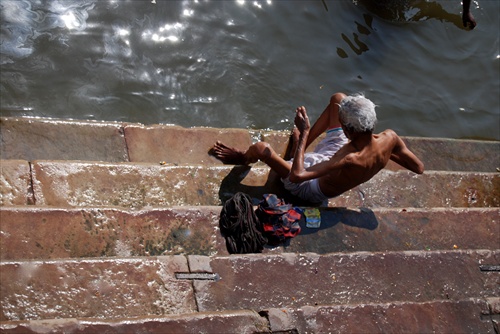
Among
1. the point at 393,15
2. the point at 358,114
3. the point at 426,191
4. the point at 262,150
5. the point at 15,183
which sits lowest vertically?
the point at 15,183

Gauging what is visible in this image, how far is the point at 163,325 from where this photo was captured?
357 cm

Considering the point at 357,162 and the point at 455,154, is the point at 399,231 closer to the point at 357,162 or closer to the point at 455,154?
the point at 357,162

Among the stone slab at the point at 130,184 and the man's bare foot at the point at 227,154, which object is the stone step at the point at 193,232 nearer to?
the stone slab at the point at 130,184

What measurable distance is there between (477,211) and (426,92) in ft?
13.5

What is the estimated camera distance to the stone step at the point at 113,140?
5.64m

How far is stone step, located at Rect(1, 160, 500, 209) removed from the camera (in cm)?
490

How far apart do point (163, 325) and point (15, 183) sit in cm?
202

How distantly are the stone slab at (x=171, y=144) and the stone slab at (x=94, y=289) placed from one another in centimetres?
200

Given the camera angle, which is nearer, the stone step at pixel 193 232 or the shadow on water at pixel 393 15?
the stone step at pixel 193 232

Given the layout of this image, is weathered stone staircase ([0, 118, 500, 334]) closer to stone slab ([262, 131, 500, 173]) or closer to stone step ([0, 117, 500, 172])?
stone step ([0, 117, 500, 172])

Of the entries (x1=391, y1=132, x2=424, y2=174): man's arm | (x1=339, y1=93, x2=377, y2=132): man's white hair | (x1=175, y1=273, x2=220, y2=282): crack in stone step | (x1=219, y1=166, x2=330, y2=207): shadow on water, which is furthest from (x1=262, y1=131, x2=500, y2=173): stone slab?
(x1=175, y1=273, x2=220, y2=282): crack in stone step

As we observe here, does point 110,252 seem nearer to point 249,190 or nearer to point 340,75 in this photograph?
point 249,190

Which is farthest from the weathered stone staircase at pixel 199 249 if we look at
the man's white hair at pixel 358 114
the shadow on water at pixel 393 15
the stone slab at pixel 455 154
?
the shadow on water at pixel 393 15

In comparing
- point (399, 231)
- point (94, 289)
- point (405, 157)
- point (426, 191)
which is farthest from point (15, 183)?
point (426, 191)
